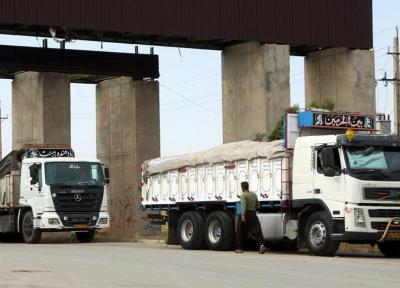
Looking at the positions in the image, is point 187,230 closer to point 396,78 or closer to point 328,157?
point 328,157

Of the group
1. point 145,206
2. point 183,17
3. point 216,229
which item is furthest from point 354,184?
point 183,17

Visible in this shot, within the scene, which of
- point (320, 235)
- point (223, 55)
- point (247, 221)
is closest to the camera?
point (320, 235)

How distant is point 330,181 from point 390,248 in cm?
253

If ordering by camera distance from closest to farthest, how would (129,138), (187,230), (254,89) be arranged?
(187,230) → (254,89) → (129,138)

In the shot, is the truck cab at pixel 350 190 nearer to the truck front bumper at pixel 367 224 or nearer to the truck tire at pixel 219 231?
the truck front bumper at pixel 367 224

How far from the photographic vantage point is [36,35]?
3738 centimetres

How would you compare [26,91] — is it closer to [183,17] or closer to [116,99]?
[116,99]

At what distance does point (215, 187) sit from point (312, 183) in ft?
12.1

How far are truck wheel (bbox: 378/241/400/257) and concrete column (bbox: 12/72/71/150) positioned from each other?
20009mm

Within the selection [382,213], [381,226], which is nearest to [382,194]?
[382,213]

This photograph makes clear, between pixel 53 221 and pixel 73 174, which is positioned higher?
pixel 73 174

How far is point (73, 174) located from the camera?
97.0ft

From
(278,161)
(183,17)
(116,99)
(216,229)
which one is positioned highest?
(183,17)

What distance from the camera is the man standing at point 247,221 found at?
22.0 meters
